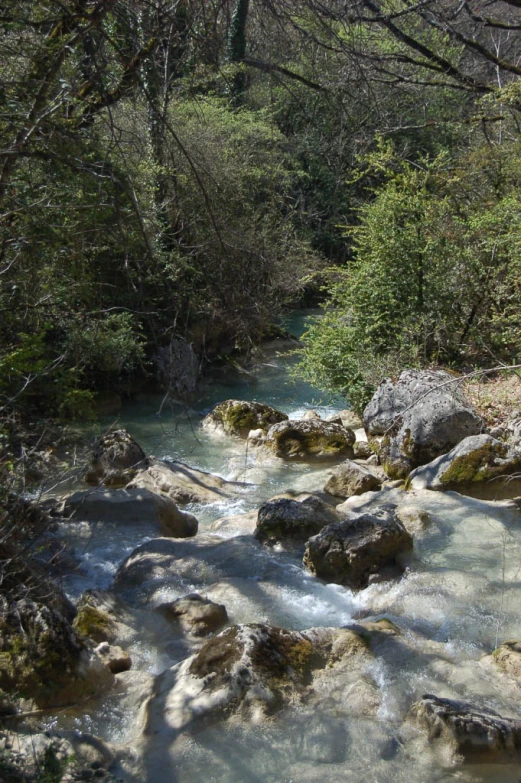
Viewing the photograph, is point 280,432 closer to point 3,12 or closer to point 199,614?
point 199,614

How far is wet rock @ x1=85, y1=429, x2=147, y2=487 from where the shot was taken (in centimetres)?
922

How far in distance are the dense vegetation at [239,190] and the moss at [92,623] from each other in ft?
5.32

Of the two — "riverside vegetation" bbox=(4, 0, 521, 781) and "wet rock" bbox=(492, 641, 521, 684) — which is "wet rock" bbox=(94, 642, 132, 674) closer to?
"riverside vegetation" bbox=(4, 0, 521, 781)

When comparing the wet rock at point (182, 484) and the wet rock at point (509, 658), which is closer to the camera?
the wet rock at point (509, 658)

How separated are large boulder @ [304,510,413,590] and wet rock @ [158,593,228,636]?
43.4 inches

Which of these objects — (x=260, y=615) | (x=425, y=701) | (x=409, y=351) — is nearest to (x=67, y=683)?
(x=260, y=615)

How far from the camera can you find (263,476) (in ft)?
32.3

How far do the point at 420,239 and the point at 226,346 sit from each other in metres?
5.87

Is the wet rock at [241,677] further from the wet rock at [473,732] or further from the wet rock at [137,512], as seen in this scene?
the wet rock at [137,512]

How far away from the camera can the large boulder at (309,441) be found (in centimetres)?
1051

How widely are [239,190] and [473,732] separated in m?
12.7

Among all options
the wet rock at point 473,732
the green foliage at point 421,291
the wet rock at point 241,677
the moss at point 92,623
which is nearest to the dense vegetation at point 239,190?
the green foliage at point 421,291

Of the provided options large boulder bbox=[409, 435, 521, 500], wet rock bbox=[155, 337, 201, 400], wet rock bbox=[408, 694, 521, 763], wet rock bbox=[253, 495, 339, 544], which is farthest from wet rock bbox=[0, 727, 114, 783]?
large boulder bbox=[409, 435, 521, 500]

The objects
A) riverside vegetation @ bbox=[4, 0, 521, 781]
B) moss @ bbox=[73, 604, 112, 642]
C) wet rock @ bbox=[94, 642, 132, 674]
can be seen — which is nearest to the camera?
riverside vegetation @ bbox=[4, 0, 521, 781]
